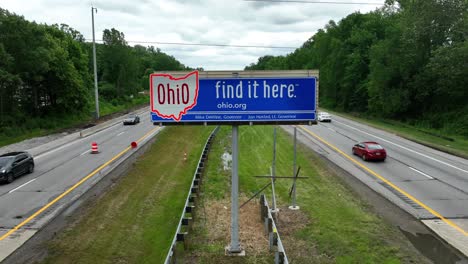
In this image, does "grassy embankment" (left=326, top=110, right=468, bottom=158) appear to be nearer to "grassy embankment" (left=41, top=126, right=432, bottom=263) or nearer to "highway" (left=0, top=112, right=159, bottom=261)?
"grassy embankment" (left=41, top=126, right=432, bottom=263)

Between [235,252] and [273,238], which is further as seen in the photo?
[273,238]

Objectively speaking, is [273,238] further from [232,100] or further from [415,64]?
[415,64]

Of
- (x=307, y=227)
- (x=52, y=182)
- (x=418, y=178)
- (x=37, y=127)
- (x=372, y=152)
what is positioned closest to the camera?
(x=307, y=227)

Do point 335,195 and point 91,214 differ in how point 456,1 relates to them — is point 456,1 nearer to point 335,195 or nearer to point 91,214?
point 335,195

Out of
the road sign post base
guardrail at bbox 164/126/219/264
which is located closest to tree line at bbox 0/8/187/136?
guardrail at bbox 164/126/219/264

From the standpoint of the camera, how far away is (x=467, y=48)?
3869 cm

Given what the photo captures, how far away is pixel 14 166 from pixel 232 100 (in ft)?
56.6

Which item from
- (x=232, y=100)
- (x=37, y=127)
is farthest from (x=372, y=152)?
(x=37, y=127)

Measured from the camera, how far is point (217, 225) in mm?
14203

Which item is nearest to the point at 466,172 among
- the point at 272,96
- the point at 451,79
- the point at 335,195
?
the point at 335,195

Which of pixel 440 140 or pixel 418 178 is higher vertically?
pixel 440 140

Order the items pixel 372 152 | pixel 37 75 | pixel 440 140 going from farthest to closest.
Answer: pixel 37 75 < pixel 440 140 < pixel 372 152

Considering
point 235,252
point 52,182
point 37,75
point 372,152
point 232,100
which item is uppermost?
point 37,75

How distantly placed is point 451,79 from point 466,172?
977 inches
